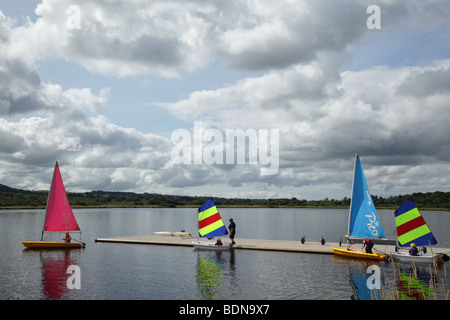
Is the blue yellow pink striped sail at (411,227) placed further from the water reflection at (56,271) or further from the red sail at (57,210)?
the red sail at (57,210)

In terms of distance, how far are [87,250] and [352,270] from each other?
2739cm

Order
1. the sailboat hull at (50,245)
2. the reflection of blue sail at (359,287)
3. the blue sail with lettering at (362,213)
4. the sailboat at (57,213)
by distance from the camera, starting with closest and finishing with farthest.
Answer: the reflection of blue sail at (359,287) → the blue sail with lettering at (362,213) → the sailboat hull at (50,245) → the sailboat at (57,213)

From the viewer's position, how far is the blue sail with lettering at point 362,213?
116ft

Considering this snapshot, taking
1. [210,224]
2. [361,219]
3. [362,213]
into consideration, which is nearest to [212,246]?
[210,224]

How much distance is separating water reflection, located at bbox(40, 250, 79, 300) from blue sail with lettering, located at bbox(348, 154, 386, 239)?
2425cm

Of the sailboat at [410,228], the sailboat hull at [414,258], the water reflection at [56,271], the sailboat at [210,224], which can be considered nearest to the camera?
the water reflection at [56,271]

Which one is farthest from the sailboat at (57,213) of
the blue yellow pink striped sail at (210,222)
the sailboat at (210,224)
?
the blue yellow pink striped sail at (210,222)

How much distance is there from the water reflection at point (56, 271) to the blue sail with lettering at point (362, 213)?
2425cm

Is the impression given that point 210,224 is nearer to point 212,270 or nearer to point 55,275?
point 212,270

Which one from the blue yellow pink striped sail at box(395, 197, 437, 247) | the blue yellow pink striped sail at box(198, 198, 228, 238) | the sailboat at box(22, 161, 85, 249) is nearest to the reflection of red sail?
the sailboat at box(22, 161, 85, 249)

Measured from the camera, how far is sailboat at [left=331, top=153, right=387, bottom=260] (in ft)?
115

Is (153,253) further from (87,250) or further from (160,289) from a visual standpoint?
(160,289)
